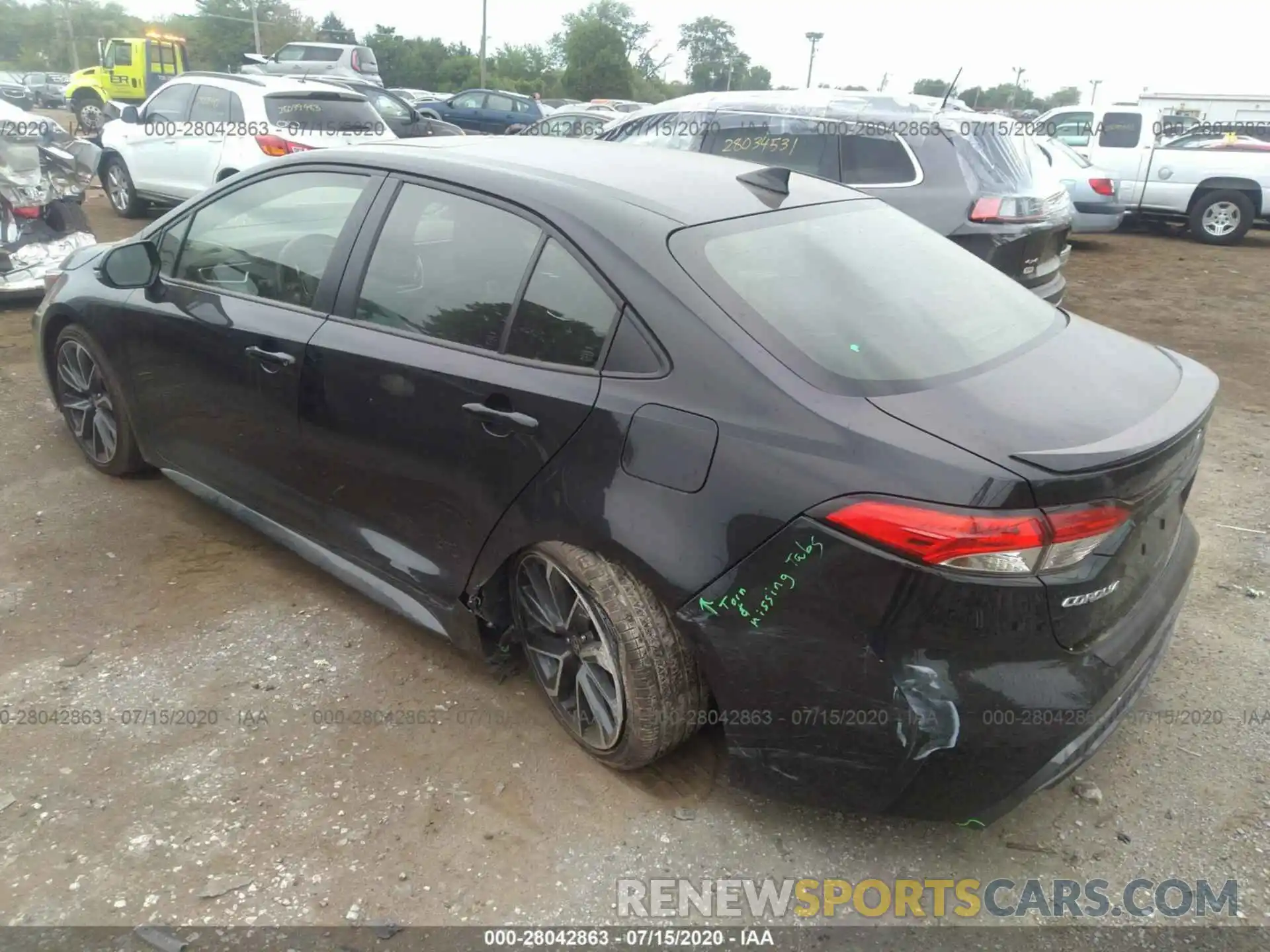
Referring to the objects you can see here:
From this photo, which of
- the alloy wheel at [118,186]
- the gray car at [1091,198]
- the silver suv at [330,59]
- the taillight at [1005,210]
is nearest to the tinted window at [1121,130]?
the gray car at [1091,198]

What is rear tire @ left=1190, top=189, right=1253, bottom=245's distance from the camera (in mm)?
11914

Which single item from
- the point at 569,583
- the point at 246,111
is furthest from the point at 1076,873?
the point at 246,111

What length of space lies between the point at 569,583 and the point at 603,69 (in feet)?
173

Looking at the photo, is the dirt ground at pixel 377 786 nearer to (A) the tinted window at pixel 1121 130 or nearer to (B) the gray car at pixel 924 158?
(B) the gray car at pixel 924 158

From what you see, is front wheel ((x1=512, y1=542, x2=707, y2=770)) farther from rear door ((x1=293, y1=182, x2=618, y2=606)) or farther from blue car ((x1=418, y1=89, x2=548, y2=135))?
blue car ((x1=418, y1=89, x2=548, y2=135))

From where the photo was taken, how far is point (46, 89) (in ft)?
120

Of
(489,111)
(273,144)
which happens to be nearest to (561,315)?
(273,144)

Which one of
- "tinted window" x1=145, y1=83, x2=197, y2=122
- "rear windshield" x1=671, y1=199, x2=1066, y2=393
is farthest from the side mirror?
"tinted window" x1=145, y1=83, x2=197, y2=122

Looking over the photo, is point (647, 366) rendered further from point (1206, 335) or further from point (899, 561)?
point (1206, 335)

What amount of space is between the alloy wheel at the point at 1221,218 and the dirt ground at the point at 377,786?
1064cm

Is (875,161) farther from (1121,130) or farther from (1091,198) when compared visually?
(1121,130)

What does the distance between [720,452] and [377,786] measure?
4.32 ft

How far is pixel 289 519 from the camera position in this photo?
10.5 ft

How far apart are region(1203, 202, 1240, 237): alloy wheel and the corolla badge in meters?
12.5
